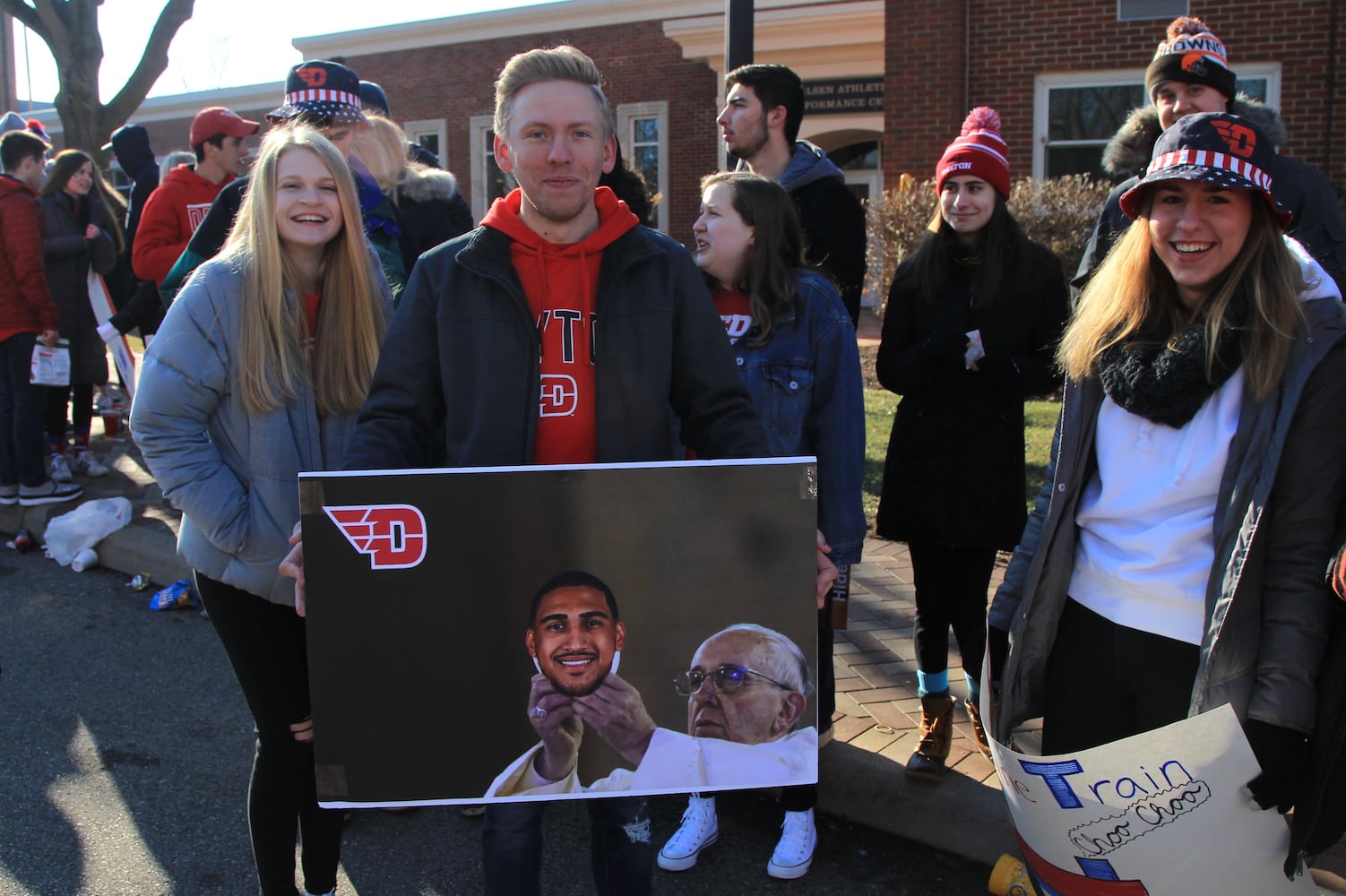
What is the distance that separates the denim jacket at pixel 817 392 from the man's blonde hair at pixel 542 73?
1.06 meters

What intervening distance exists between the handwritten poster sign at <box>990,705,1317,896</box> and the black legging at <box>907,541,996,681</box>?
4.56ft

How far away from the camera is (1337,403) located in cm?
205

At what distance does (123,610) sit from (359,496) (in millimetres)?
4321

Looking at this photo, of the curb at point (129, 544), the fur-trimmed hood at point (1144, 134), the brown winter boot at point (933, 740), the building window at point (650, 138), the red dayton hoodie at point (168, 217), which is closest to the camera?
the brown winter boot at point (933, 740)

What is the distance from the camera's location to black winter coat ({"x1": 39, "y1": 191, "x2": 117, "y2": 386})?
7270 millimetres

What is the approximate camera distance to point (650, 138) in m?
23.2

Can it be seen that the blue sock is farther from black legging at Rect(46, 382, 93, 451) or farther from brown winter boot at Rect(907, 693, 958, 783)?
black legging at Rect(46, 382, 93, 451)

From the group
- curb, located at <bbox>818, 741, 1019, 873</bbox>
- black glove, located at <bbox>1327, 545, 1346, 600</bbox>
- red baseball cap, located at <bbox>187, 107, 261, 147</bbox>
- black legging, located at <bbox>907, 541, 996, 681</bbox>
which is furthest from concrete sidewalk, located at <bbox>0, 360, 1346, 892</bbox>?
red baseball cap, located at <bbox>187, 107, 261, 147</bbox>

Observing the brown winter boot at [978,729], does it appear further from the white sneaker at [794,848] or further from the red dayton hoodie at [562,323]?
the red dayton hoodie at [562,323]

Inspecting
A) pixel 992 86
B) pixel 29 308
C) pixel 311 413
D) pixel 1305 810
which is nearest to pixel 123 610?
pixel 29 308

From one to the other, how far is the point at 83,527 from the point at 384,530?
524 centimetres

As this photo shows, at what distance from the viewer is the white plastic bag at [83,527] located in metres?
6.37

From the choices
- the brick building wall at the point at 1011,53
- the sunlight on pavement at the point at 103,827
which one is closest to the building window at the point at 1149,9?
the brick building wall at the point at 1011,53

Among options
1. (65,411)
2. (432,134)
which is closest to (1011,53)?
(65,411)
